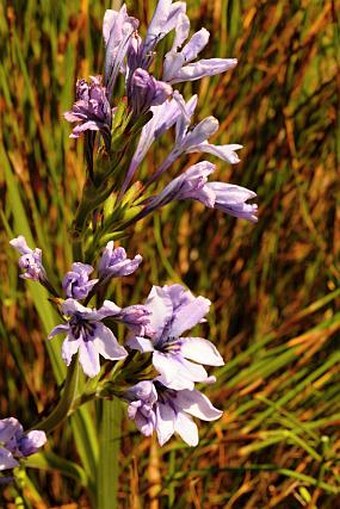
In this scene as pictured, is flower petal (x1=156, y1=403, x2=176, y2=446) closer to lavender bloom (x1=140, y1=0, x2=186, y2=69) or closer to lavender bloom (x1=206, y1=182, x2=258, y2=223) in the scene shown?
lavender bloom (x1=206, y1=182, x2=258, y2=223)

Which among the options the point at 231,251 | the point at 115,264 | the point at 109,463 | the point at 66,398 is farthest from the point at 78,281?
the point at 231,251

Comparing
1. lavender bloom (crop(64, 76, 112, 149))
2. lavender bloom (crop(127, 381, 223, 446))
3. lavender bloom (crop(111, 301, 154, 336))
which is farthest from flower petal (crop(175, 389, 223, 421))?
lavender bloom (crop(64, 76, 112, 149))

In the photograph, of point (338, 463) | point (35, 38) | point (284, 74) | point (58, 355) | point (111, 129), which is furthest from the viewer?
point (284, 74)

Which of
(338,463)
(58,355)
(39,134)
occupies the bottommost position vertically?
(338,463)

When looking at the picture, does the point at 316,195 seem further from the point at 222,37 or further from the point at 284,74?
the point at 222,37

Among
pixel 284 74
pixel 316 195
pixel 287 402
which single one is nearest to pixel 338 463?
pixel 287 402

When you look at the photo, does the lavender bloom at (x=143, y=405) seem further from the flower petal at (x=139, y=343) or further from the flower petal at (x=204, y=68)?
the flower petal at (x=204, y=68)

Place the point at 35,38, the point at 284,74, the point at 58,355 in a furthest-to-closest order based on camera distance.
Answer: the point at 284,74 < the point at 35,38 < the point at 58,355

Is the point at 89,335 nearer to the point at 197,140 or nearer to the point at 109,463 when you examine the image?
the point at 197,140
